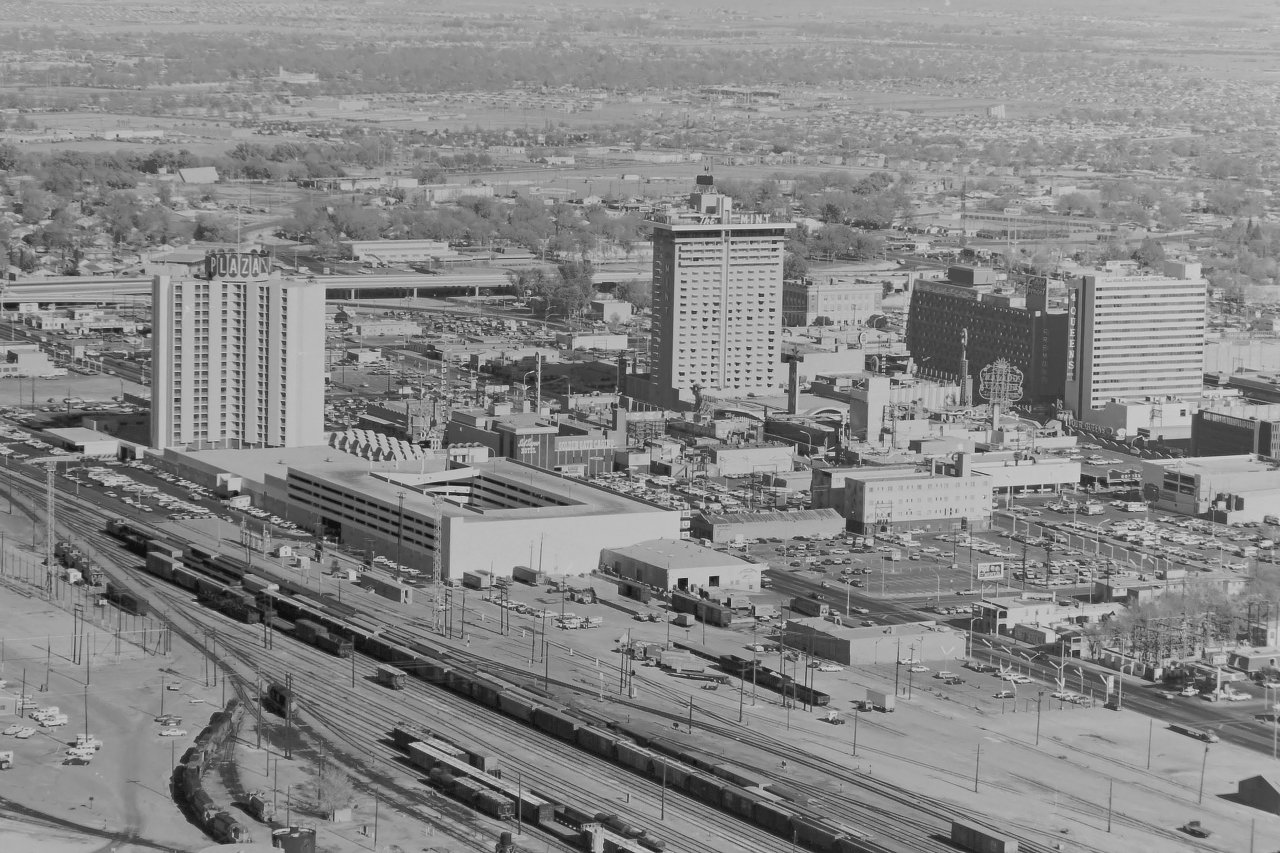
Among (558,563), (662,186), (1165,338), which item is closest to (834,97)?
(662,186)

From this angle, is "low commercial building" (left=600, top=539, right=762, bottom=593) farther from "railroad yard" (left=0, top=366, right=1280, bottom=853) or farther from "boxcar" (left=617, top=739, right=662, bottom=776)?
"boxcar" (left=617, top=739, right=662, bottom=776)

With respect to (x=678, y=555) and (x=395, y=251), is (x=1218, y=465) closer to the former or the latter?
(x=678, y=555)

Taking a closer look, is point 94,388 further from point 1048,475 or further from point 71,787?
point 71,787

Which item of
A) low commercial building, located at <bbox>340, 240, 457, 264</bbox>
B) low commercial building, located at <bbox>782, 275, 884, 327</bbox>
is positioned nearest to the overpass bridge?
low commercial building, located at <bbox>340, 240, 457, 264</bbox>

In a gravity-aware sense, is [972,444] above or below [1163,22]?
below

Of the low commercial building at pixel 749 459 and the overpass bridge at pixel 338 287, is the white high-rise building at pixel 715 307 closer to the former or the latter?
the low commercial building at pixel 749 459

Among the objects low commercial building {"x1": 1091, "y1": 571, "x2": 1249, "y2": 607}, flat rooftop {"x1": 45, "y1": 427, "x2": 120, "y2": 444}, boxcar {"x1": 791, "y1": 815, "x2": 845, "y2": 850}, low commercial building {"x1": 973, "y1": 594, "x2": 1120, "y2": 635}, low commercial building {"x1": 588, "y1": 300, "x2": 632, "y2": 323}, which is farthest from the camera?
low commercial building {"x1": 588, "y1": 300, "x2": 632, "y2": 323}

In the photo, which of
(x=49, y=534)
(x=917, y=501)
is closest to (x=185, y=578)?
(x=49, y=534)
